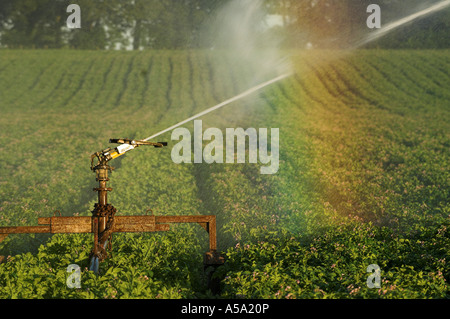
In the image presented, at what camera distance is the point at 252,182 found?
20.0 m

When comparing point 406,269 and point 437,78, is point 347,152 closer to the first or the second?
point 406,269

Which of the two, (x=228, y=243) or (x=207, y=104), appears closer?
(x=228, y=243)

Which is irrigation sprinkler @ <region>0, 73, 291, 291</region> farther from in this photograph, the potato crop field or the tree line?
the tree line

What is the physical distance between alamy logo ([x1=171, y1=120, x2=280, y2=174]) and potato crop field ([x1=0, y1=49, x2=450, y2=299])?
62cm

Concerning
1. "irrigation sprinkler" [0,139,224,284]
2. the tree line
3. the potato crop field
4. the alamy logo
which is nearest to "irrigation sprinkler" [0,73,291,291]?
"irrigation sprinkler" [0,139,224,284]

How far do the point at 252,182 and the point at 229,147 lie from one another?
4.98 m

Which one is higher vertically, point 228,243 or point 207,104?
point 207,104

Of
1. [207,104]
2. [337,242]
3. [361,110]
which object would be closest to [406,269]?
[337,242]

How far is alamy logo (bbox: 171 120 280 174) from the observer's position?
22.6 metres

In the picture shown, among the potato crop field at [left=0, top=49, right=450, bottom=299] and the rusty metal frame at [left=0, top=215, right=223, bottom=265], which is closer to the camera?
the potato crop field at [left=0, top=49, right=450, bottom=299]

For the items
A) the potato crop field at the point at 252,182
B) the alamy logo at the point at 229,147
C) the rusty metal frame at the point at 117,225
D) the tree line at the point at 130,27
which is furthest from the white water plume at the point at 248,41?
the rusty metal frame at the point at 117,225
